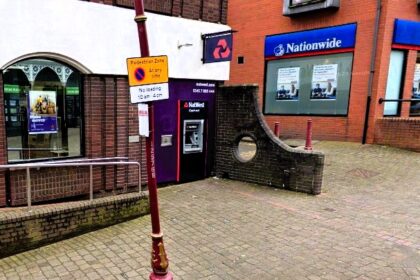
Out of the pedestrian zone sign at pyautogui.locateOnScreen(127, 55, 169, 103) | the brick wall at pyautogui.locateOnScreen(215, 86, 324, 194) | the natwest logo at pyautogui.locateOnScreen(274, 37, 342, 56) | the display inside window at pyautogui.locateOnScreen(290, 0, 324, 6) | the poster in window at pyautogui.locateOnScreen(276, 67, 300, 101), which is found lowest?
the brick wall at pyautogui.locateOnScreen(215, 86, 324, 194)

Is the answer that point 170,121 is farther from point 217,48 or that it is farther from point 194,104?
point 217,48

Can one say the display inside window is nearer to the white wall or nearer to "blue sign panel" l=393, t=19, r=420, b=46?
"blue sign panel" l=393, t=19, r=420, b=46

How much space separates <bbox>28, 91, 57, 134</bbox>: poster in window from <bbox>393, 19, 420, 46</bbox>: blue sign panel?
32.0 ft

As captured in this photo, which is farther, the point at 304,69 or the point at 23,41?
the point at 304,69

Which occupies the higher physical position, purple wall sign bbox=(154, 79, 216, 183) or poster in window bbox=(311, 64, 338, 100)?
poster in window bbox=(311, 64, 338, 100)

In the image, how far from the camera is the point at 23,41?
17.8 feet

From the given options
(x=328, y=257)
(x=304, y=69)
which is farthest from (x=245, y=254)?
(x=304, y=69)

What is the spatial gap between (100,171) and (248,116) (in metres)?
3.36

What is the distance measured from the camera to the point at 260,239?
500 cm

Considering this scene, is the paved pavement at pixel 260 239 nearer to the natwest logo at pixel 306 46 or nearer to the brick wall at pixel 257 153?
the brick wall at pixel 257 153

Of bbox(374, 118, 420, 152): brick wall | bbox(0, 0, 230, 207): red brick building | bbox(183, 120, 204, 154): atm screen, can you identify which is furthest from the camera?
bbox(374, 118, 420, 152): brick wall

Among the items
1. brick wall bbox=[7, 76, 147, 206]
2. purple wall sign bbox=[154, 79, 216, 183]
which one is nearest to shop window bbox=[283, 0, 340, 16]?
purple wall sign bbox=[154, 79, 216, 183]

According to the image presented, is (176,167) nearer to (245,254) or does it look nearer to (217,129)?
(217,129)

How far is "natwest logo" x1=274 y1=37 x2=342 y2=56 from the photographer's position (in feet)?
39.3
